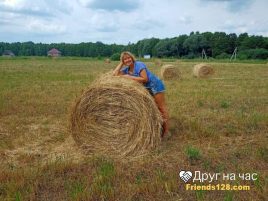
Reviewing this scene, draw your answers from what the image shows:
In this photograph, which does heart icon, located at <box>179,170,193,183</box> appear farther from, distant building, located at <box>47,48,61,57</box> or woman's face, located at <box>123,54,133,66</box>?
distant building, located at <box>47,48,61,57</box>

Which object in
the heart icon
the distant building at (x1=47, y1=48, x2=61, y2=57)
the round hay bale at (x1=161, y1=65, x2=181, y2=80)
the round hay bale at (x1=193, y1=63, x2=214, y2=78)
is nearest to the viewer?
the heart icon

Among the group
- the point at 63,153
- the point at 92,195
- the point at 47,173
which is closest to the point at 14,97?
the point at 63,153

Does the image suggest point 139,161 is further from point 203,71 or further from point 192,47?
point 192,47

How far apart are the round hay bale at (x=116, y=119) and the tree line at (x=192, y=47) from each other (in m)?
57.6

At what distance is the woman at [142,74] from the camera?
727cm

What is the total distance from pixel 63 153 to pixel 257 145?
3281mm

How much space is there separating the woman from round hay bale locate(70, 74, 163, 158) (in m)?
0.30

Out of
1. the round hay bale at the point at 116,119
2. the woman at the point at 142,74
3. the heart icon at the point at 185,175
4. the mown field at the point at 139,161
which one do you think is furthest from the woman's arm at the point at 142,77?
the heart icon at the point at 185,175

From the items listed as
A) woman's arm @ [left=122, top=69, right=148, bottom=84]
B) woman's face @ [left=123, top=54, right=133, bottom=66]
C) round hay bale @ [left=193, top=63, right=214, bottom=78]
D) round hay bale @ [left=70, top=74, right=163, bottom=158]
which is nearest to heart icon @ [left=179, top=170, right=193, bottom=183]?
round hay bale @ [left=70, top=74, right=163, bottom=158]

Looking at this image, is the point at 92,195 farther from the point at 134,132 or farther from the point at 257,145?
the point at 257,145

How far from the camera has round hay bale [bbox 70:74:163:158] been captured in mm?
6648

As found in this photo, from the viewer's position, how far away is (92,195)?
468 cm

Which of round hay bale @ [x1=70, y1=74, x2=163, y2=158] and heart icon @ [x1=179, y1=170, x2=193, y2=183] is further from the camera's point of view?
round hay bale @ [x1=70, y1=74, x2=163, y2=158]

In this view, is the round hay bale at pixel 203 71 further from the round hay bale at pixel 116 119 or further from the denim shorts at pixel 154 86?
A: the round hay bale at pixel 116 119
